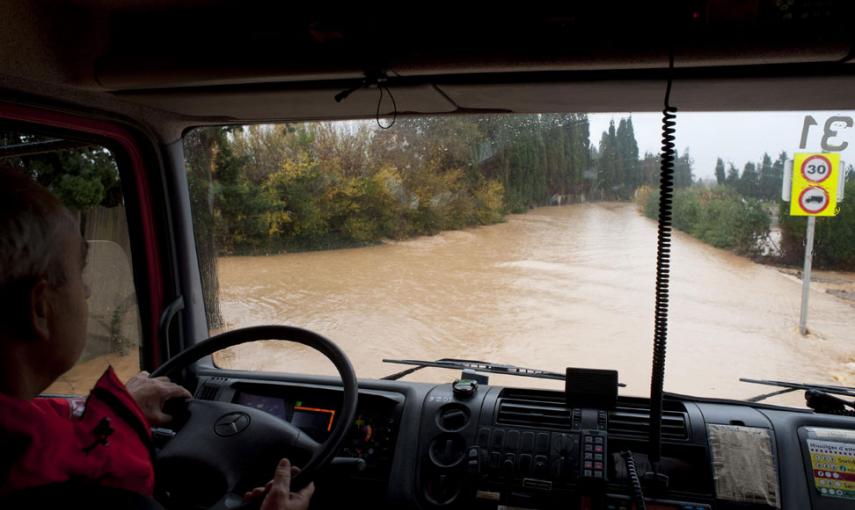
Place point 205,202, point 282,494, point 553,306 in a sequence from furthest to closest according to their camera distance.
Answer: point 205,202
point 553,306
point 282,494

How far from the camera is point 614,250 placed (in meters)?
2.50

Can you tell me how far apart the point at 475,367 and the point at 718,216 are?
114 centimetres

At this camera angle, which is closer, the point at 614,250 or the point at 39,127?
the point at 39,127

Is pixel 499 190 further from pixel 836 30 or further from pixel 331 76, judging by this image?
pixel 836 30

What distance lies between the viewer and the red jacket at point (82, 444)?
104 cm

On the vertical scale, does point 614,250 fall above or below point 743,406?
above

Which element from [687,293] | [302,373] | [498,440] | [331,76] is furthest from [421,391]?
[331,76]

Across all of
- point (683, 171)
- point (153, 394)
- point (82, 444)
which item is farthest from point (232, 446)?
point (683, 171)

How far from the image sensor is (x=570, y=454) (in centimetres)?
223

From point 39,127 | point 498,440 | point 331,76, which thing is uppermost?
point 331,76

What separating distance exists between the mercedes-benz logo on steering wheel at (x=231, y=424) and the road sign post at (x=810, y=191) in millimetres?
1967

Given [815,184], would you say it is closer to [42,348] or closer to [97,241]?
[42,348]

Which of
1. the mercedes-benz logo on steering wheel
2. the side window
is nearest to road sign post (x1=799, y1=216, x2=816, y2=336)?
the mercedes-benz logo on steering wheel

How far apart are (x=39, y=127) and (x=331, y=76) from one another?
3.67 feet
